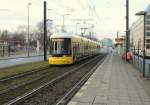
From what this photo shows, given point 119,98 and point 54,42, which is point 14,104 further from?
point 54,42

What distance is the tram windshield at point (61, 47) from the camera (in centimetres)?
3231

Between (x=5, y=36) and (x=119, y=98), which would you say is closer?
(x=119, y=98)

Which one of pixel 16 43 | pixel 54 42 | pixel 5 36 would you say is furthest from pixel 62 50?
pixel 5 36

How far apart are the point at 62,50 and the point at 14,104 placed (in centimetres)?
2154

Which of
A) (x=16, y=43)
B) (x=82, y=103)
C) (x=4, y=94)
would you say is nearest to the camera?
(x=82, y=103)

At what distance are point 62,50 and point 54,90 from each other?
1726cm

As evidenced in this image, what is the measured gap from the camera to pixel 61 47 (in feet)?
106

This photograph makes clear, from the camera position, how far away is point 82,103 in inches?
425

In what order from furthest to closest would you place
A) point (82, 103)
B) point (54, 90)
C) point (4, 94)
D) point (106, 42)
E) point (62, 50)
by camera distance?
point (106, 42)
point (62, 50)
point (54, 90)
point (4, 94)
point (82, 103)

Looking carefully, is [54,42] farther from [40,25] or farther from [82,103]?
[40,25]

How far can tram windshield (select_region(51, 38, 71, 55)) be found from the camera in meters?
32.3

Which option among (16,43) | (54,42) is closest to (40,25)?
(16,43)

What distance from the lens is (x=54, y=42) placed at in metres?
32.6

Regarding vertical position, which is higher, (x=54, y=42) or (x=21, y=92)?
(x=54, y=42)
